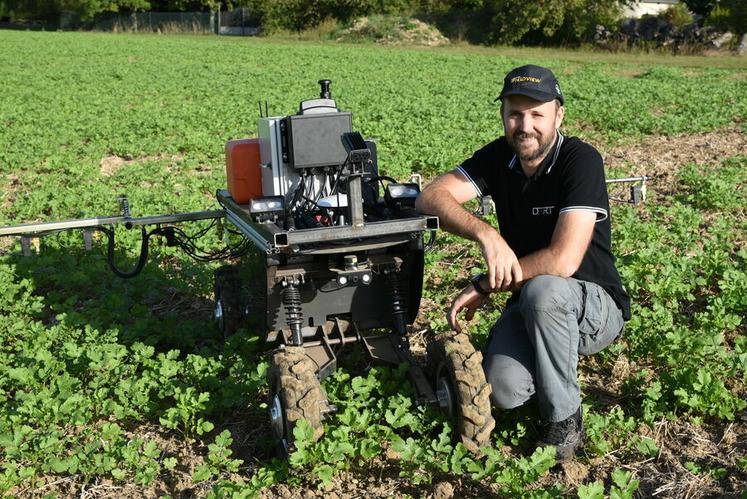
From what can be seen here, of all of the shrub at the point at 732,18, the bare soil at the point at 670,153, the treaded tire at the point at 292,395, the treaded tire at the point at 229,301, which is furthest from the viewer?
the shrub at the point at 732,18

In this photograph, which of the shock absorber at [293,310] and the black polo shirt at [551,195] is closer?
the black polo shirt at [551,195]

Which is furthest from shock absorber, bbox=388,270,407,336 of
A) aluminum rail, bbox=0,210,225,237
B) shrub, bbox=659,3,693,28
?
shrub, bbox=659,3,693,28

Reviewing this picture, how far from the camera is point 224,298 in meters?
5.33

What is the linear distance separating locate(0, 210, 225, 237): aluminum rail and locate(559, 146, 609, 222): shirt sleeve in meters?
2.40

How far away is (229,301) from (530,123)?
231 cm

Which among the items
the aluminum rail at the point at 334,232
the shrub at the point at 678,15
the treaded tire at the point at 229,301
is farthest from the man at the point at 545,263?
the shrub at the point at 678,15

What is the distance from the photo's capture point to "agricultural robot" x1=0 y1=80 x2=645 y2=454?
380 cm

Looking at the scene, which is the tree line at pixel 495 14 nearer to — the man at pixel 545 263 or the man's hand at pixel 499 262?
the man at pixel 545 263

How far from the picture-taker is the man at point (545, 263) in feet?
12.6

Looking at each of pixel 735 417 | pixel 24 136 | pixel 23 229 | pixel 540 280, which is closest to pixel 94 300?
pixel 23 229

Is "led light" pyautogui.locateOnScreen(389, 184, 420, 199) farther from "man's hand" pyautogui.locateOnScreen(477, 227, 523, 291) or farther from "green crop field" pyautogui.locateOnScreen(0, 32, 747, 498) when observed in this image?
"green crop field" pyautogui.locateOnScreen(0, 32, 747, 498)

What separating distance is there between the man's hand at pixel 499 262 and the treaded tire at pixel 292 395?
3.11ft

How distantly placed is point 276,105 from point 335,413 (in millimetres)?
13633

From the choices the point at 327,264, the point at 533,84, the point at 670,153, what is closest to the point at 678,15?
the point at 670,153
